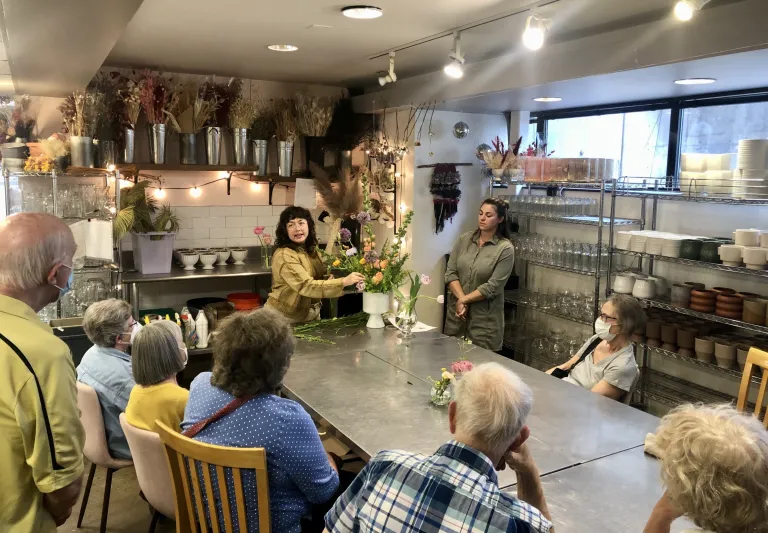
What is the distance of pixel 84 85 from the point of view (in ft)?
14.7

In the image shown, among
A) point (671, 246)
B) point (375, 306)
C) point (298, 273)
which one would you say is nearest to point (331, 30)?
point (298, 273)

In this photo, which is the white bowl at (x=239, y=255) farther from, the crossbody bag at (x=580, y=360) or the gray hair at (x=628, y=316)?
the gray hair at (x=628, y=316)

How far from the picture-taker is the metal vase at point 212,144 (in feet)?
16.5

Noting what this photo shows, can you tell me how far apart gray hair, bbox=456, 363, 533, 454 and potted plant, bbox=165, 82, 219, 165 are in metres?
3.96

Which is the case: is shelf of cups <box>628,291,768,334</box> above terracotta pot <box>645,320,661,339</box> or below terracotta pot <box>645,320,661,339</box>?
above

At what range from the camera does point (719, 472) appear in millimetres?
1392

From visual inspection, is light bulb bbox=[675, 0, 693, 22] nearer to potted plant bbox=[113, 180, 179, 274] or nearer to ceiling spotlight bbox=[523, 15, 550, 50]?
ceiling spotlight bbox=[523, 15, 550, 50]

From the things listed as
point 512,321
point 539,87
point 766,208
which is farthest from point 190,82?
point 766,208

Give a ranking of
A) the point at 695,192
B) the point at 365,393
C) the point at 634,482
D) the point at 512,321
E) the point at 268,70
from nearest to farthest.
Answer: the point at 634,482 < the point at 365,393 < the point at 695,192 < the point at 268,70 < the point at 512,321

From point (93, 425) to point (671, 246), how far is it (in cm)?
333

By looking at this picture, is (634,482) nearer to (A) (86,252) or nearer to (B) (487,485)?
(B) (487,485)

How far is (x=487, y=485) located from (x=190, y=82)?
14.3 ft

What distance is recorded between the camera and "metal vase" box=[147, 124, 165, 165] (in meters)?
4.81

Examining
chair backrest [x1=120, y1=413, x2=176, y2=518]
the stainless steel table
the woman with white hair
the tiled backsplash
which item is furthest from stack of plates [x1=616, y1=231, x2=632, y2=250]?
chair backrest [x1=120, y1=413, x2=176, y2=518]
